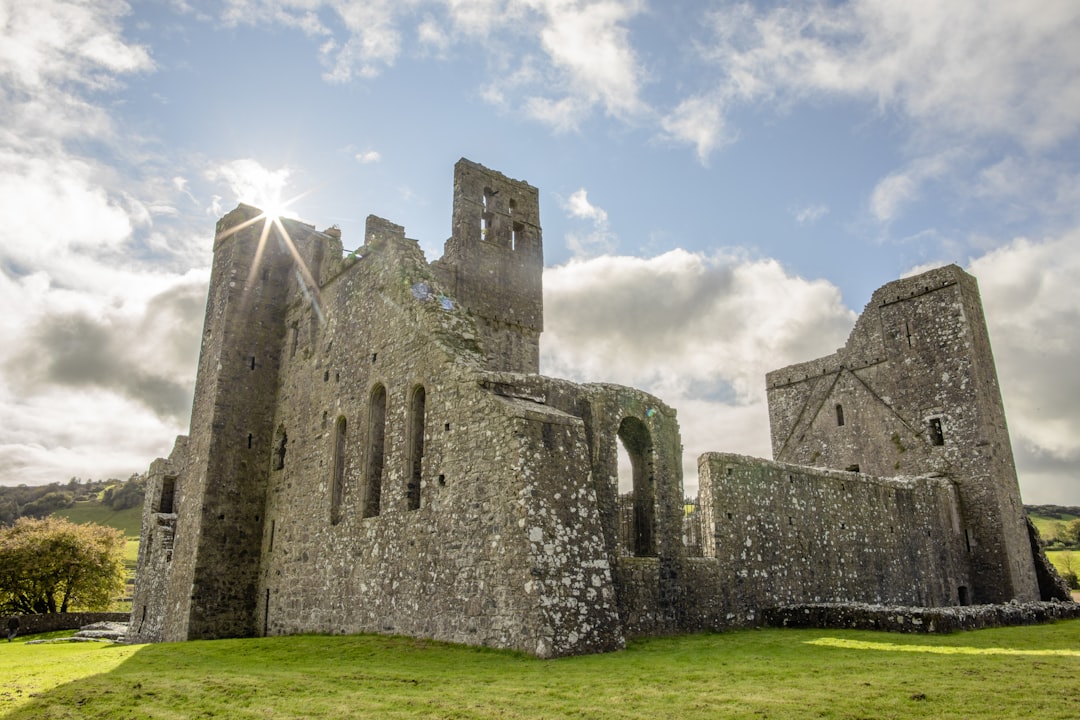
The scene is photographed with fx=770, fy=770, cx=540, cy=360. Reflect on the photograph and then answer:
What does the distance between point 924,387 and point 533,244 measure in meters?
15.1

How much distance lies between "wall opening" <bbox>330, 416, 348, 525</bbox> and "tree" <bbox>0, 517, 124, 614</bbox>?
33872 mm

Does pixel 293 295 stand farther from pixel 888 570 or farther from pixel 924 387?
pixel 924 387

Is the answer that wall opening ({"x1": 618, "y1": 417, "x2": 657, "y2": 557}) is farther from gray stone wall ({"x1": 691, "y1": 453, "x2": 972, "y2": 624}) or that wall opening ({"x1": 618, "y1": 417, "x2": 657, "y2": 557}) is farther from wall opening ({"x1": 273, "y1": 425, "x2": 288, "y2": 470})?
wall opening ({"x1": 273, "y1": 425, "x2": 288, "y2": 470})

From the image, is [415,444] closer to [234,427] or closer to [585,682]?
[585,682]

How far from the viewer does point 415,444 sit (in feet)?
51.4

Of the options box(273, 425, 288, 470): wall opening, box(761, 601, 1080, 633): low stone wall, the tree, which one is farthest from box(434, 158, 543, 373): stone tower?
the tree

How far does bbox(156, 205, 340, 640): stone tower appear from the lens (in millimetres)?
20562

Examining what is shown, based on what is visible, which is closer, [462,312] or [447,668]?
[447,668]

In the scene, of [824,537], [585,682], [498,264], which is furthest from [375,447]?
[498,264]

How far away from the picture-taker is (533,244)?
29859mm

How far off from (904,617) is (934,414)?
14.1m

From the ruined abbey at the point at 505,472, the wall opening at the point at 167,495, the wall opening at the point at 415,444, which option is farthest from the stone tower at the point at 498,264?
the wall opening at the point at 167,495

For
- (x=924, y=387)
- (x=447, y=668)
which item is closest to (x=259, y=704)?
(x=447, y=668)

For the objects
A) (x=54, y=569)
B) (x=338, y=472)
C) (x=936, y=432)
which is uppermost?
(x=936, y=432)
